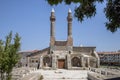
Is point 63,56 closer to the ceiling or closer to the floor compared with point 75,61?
closer to the ceiling

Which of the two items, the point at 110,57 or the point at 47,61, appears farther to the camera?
the point at 110,57

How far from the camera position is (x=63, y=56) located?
2128 inches

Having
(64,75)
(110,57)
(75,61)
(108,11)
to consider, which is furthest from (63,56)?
(110,57)

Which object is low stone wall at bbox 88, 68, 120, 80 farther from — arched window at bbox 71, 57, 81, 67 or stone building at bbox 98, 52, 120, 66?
stone building at bbox 98, 52, 120, 66

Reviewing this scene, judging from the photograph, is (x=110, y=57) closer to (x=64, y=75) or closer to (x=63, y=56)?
(x=63, y=56)

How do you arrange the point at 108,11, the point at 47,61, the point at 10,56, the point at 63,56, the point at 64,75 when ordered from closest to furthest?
the point at 108,11
the point at 10,56
the point at 64,75
the point at 47,61
the point at 63,56

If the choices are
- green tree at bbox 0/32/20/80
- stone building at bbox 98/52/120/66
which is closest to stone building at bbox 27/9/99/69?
green tree at bbox 0/32/20/80

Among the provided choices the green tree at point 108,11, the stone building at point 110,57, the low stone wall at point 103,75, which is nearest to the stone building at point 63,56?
the low stone wall at point 103,75

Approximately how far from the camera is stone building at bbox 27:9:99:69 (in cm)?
5271

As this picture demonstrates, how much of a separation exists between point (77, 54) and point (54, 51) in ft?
17.1

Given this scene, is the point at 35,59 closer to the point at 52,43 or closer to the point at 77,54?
the point at 52,43

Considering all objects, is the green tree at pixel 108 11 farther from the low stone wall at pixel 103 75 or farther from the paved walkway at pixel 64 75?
the paved walkway at pixel 64 75

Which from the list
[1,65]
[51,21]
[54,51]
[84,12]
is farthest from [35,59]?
[84,12]

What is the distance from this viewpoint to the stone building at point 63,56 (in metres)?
52.7
